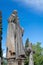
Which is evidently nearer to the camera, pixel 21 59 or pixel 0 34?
pixel 21 59

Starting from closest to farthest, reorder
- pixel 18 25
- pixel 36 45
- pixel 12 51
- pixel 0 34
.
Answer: pixel 12 51 < pixel 18 25 < pixel 0 34 < pixel 36 45


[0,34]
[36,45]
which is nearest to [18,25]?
[0,34]

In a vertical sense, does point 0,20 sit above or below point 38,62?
above

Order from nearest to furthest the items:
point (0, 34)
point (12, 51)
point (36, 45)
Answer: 1. point (12, 51)
2. point (0, 34)
3. point (36, 45)

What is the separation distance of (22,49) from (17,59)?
707 millimetres

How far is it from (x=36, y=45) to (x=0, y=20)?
9165mm

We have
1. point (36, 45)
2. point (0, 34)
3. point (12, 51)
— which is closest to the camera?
point (12, 51)

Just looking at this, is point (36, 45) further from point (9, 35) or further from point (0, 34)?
point (9, 35)

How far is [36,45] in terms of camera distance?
2194 inches

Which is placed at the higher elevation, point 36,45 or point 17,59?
point 36,45

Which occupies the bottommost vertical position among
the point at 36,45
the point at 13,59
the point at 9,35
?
the point at 13,59

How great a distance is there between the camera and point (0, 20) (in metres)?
53.7

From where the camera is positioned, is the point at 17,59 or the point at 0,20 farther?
the point at 0,20

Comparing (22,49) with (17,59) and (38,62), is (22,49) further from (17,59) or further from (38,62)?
(38,62)
